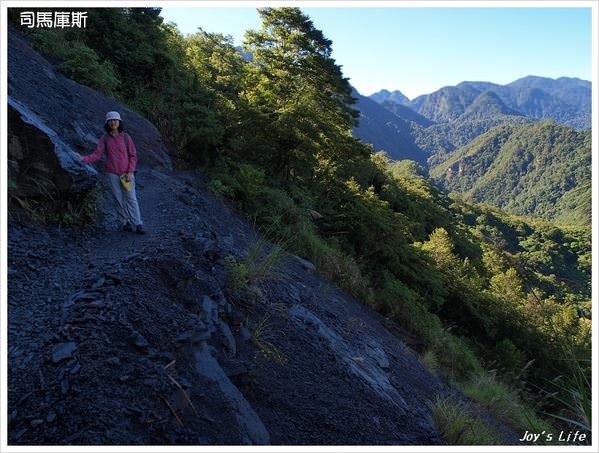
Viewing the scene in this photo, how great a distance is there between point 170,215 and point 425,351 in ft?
21.2

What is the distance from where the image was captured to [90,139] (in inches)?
299

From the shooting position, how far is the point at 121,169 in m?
5.35

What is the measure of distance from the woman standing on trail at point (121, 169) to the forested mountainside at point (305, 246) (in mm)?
610

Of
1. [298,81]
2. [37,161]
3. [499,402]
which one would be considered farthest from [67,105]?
[499,402]

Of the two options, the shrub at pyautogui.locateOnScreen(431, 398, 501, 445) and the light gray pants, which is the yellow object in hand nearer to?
the light gray pants

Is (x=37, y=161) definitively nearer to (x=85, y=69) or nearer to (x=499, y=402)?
(x=85, y=69)

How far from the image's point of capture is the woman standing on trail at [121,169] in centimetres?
528

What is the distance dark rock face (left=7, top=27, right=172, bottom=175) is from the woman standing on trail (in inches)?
55.1

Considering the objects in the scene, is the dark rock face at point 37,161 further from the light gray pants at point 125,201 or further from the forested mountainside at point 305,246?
the light gray pants at point 125,201

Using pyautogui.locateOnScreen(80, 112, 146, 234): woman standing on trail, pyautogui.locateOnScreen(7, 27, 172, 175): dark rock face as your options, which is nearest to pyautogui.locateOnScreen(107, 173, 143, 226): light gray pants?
pyautogui.locateOnScreen(80, 112, 146, 234): woman standing on trail

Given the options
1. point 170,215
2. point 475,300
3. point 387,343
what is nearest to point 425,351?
point 387,343

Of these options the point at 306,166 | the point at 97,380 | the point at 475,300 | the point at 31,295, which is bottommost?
the point at 475,300

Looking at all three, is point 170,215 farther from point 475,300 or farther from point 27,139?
point 475,300

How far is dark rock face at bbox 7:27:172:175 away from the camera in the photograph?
6.96 meters
